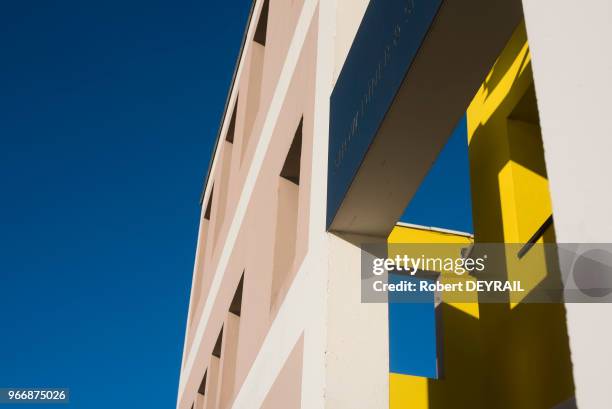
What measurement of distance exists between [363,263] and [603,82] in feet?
11.0

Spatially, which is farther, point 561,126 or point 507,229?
point 507,229

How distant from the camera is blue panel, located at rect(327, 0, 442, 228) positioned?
4.11 m

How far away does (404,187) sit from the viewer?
492 centimetres

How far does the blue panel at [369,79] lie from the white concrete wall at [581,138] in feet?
4.62

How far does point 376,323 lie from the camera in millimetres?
4973

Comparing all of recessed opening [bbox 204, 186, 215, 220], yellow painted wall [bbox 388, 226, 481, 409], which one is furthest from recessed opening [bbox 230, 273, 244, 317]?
recessed opening [bbox 204, 186, 215, 220]

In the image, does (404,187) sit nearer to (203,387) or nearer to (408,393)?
(408,393)

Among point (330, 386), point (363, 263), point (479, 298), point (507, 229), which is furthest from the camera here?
point (479, 298)

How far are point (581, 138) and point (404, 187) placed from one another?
9.22 ft

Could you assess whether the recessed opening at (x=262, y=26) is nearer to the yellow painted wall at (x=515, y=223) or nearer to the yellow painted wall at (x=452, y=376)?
the yellow painted wall at (x=515, y=223)

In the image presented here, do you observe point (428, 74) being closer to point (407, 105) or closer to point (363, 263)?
point (407, 105)

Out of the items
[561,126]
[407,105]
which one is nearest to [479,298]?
[407,105]

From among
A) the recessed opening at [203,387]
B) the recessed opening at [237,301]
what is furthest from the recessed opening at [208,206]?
the recessed opening at [237,301]

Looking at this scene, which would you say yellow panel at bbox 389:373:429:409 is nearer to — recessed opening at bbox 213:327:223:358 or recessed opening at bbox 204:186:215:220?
recessed opening at bbox 213:327:223:358
